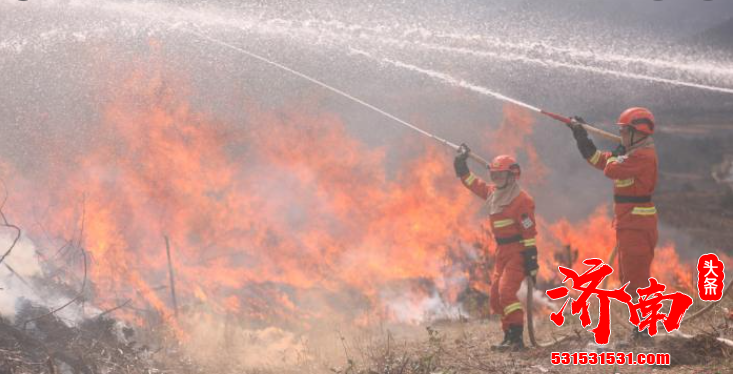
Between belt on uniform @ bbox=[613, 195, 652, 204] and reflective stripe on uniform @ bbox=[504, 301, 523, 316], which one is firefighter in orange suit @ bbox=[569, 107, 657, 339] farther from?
reflective stripe on uniform @ bbox=[504, 301, 523, 316]

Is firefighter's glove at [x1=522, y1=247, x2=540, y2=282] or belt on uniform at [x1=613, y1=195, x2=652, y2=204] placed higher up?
belt on uniform at [x1=613, y1=195, x2=652, y2=204]

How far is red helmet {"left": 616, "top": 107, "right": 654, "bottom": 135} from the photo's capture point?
255 inches

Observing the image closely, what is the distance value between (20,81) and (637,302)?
15.0 metres

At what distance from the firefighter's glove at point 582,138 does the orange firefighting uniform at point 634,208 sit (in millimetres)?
73

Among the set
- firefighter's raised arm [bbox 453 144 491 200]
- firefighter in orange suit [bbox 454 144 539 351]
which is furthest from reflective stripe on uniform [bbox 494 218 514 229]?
firefighter's raised arm [bbox 453 144 491 200]

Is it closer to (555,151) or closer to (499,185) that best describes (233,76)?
(499,185)

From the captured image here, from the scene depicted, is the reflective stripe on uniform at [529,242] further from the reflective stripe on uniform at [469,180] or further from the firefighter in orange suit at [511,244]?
the reflective stripe on uniform at [469,180]

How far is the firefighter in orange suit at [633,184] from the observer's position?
6.49m

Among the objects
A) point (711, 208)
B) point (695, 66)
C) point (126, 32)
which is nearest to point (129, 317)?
point (126, 32)

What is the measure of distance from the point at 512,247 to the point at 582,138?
5.11ft

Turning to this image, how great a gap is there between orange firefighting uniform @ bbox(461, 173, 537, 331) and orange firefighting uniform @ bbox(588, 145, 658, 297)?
0.98 metres

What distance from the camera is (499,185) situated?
7492 mm

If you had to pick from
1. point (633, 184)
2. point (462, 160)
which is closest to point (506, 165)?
point (462, 160)

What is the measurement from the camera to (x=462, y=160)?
773cm
